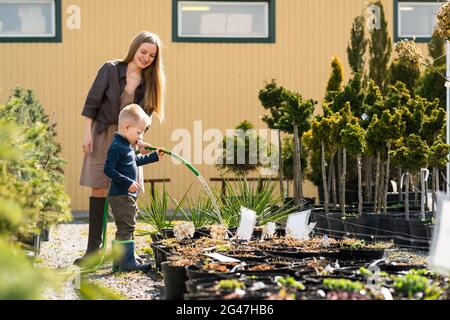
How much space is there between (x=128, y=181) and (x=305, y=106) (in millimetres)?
3293

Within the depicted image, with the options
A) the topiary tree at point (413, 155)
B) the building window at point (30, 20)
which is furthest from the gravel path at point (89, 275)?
the building window at point (30, 20)

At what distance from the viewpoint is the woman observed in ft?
17.6

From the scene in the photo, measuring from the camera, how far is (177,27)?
431 inches

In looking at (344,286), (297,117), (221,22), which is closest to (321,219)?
(297,117)

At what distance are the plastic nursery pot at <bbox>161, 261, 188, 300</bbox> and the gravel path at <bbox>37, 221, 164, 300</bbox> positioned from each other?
23 cm

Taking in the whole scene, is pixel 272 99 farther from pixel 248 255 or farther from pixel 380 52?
pixel 248 255

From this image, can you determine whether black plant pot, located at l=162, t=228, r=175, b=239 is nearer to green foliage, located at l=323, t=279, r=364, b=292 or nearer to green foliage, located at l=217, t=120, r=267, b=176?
green foliage, located at l=323, t=279, r=364, b=292

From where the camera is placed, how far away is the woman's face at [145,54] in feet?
17.5

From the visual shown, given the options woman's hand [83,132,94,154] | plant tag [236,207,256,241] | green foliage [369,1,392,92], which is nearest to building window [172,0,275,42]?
green foliage [369,1,392,92]

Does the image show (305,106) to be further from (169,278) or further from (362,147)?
(169,278)

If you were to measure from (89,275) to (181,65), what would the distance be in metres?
6.40

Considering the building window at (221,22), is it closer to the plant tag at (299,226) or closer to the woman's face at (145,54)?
the woman's face at (145,54)

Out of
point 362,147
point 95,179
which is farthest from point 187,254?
point 362,147

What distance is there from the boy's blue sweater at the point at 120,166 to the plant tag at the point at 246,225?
664mm
